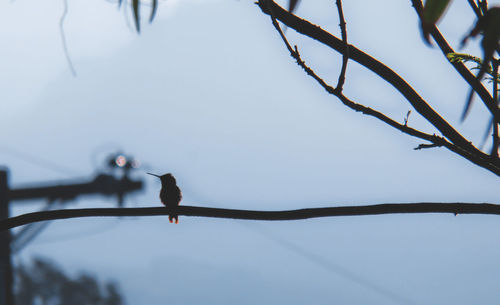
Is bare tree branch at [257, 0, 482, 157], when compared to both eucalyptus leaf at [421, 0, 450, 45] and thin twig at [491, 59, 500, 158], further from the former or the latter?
eucalyptus leaf at [421, 0, 450, 45]

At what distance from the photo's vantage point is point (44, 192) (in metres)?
10.4

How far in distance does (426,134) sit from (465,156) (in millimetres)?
126

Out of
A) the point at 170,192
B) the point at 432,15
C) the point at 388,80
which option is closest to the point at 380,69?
the point at 388,80

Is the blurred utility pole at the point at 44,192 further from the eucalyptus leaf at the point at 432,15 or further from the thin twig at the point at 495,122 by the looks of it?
the eucalyptus leaf at the point at 432,15

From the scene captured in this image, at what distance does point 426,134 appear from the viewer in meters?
1.78

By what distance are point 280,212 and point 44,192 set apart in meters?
9.46

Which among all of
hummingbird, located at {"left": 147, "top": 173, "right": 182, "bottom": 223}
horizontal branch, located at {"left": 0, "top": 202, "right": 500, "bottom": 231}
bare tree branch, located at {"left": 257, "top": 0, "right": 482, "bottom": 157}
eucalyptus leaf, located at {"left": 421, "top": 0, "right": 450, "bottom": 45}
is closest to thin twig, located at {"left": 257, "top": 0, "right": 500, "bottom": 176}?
bare tree branch, located at {"left": 257, "top": 0, "right": 482, "bottom": 157}

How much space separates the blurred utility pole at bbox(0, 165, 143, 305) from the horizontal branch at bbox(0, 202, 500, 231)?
271 inches

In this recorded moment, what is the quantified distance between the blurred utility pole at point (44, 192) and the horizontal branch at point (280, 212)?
22.5 ft

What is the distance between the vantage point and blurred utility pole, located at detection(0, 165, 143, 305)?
8230 millimetres

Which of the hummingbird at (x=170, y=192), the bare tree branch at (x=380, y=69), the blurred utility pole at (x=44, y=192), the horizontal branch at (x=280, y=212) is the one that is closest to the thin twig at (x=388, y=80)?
the bare tree branch at (x=380, y=69)

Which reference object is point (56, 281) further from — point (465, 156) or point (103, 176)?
point (465, 156)

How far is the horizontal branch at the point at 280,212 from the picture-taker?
1578mm

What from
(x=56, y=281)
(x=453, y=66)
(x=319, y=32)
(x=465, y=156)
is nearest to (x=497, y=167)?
(x=465, y=156)
